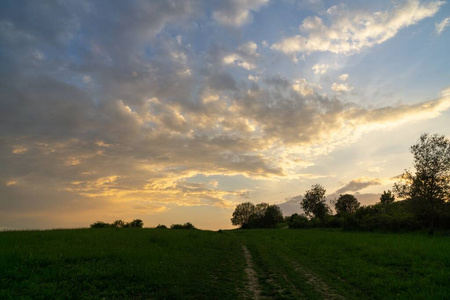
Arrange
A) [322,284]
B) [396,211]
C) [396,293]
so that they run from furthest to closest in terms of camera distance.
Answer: [396,211], [322,284], [396,293]

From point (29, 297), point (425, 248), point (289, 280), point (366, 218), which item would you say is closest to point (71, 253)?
point (29, 297)

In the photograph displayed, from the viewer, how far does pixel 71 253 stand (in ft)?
64.5

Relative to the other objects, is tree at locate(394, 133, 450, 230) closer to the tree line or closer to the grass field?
the tree line

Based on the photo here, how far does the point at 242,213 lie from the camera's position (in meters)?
189

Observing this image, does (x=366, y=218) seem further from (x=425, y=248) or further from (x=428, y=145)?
(x=425, y=248)

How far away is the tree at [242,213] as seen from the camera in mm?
186500

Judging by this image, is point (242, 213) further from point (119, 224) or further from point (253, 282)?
point (253, 282)

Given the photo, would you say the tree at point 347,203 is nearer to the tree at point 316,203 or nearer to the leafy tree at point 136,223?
the tree at point 316,203

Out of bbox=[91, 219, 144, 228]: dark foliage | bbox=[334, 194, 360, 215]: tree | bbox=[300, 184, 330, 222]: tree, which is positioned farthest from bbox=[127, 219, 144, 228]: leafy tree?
bbox=[334, 194, 360, 215]: tree

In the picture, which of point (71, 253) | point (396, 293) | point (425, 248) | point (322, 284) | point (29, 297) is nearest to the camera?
point (29, 297)

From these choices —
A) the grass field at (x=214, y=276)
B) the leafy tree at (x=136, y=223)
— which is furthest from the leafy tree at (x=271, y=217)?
the grass field at (x=214, y=276)

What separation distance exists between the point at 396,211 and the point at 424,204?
1712 cm

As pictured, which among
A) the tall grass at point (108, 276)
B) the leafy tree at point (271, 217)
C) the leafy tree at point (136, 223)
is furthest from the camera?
the leafy tree at point (271, 217)

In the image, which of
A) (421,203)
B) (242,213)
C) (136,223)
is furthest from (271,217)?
(421,203)
